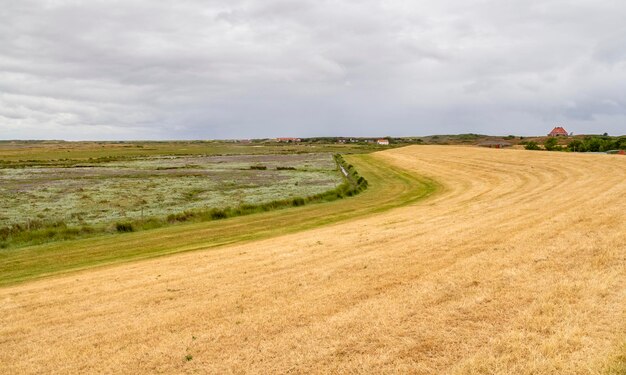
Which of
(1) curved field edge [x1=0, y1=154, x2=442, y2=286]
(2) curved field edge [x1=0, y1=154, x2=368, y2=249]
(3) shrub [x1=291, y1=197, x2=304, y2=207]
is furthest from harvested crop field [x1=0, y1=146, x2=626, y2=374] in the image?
(3) shrub [x1=291, y1=197, x2=304, y2=207]

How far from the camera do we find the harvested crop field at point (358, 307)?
25.4 ft

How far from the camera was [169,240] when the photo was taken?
888 inches

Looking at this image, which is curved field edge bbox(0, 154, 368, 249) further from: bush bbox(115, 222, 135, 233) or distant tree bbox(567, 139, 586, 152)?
distant tree bbox(567, 139, 586, 152)

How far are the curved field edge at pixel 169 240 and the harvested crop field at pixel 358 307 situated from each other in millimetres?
2279

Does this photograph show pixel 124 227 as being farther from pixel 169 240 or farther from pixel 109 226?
pixel 169 240

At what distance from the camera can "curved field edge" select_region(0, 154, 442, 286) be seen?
1848 cm

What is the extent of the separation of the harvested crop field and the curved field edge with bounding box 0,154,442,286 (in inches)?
89.7

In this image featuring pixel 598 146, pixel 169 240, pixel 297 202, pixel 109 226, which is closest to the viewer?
pixel 169 240

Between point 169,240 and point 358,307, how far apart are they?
14743mm

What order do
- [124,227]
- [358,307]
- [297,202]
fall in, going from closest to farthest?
[358,307] → [124,227] → [297,202]

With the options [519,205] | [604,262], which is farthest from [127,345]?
[519,205]

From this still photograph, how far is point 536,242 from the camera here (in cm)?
1357

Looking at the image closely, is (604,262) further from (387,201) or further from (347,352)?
(387,201)

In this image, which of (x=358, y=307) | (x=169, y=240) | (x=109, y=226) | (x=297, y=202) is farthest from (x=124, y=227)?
(x=358, y=307)
